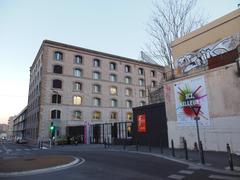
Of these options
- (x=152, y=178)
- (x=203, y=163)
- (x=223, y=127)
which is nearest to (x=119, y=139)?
(x=223, y=127)

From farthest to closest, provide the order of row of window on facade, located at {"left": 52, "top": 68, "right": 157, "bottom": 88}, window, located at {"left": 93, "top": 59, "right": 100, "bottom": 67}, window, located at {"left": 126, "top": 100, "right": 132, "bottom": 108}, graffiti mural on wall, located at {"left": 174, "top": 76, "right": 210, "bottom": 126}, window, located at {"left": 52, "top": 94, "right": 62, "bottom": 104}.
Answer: window, located at {"left": 126, "top": 100, "right": 132, "bottom": 108}
window, located at {"left": 93, "top": 59, "right": 100, "bottom": 67}
row of window on facade, located at {"left": 52, "top": 68, "right": 157, "bottom": 88}
window, located at {"left": 52, "top": 94, "right": 62, "bottom": 104}
graffiti mural on wall, located at {"left": 174, "top": 76, "right": 210, "bottom": 126}

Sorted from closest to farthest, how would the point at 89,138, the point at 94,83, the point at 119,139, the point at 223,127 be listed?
the point at 223,127, the point at 119,139, the point at 89,138, the point at 94,83

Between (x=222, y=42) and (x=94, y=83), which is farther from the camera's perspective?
(x=94, y=83)

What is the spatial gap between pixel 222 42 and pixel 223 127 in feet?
22.7

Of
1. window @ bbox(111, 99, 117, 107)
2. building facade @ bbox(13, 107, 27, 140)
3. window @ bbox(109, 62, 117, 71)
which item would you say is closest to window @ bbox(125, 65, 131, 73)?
window @ bbox(109, 62, 117, 71)

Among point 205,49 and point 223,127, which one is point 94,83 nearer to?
point 205,49

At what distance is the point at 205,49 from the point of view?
64.1 ft

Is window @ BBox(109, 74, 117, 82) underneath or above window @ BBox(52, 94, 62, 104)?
above

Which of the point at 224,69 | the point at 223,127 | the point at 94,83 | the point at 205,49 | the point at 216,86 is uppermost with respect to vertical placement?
the point at 94,83

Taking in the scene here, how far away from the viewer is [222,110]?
16.0 metres

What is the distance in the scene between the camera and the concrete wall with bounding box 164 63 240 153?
15.2 metres

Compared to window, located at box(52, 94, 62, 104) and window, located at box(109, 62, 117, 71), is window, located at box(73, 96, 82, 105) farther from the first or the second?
window, located at box(109, 62, 117, 71)

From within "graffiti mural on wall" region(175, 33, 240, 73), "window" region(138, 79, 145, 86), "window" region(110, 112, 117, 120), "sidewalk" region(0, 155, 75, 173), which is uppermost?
"window" region(138, 79, 145, 86)

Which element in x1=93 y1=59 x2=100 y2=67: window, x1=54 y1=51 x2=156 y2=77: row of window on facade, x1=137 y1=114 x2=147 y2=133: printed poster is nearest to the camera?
x1=137 y1=114 x2=147 y2=133: printed poster
